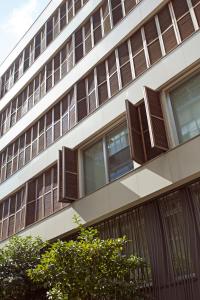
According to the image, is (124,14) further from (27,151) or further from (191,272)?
(191,272)

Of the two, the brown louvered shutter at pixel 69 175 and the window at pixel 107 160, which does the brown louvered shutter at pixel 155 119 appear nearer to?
the window at pixel 107 160

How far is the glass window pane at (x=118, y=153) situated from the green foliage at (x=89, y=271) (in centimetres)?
327

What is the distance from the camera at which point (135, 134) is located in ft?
35.1

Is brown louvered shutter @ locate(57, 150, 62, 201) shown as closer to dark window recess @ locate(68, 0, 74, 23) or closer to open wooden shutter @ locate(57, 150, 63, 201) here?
open wooden shutter @ locate(57, 150, 63, 201)

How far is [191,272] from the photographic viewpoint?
8430 mm

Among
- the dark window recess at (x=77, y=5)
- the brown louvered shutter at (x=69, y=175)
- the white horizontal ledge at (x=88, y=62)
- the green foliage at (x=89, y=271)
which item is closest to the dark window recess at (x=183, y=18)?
the white horizontal ledge at (x=88, y=62)

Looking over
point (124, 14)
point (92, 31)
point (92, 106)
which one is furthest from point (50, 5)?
point (92, 106)

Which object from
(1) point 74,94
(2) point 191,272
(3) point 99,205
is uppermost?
(1) point 74,94

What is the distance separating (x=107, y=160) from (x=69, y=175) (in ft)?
5.33

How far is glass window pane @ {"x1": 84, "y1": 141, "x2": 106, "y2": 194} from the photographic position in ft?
40.9

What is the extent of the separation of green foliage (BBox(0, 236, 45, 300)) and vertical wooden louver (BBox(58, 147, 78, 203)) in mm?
2006

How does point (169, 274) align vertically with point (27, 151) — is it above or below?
below

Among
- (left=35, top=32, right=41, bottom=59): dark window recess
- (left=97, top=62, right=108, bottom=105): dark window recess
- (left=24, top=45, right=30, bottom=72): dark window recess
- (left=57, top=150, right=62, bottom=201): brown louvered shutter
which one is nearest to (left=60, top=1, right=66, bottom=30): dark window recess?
(left=35, top=32, right=41, bottom=59): dark window recess

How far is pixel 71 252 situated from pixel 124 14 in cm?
980
